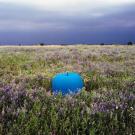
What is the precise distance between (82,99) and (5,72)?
5.89m

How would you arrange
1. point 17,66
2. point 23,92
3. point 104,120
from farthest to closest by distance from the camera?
point 17,66 < point 23,92 < point 104,120

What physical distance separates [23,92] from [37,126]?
72.2 inches

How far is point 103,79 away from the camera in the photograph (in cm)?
1062

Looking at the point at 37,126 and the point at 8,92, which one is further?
the point at 8,92

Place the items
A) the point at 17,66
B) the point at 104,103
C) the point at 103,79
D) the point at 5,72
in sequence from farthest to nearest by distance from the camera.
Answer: the point at 17,66
the point at 5,72
the point at 103,79
the point at 104,103

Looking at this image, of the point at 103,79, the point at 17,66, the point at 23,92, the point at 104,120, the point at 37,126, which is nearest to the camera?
the point at 37,126

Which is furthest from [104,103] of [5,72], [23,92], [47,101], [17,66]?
[17,66]

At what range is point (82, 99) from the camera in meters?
6.87

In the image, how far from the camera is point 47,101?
6.47m

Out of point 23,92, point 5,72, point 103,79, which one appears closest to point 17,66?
point 5,72

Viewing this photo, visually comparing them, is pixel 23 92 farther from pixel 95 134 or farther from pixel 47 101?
pixel 95 134

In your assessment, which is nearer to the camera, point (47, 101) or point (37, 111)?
point (37, 111)

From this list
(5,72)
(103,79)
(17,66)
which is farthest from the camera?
(17,66)

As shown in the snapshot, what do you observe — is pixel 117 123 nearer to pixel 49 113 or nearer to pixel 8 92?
pixel 49 113
